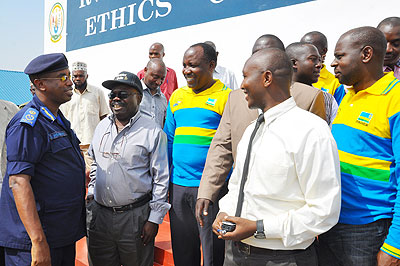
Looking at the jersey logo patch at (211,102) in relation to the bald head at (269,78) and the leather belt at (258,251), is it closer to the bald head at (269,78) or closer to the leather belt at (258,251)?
the bald head at (269,78)

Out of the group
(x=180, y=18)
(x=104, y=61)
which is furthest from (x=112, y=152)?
(x=104, y=61)

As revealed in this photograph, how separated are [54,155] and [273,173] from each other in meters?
1.36

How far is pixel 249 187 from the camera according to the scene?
1.60m

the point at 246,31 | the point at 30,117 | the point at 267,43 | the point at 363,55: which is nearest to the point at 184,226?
the point at 30,117

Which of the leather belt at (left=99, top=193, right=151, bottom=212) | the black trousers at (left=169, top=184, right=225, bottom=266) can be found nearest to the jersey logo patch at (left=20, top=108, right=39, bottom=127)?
the leather belt at (left=99, top=193, right=151, bottom=212)

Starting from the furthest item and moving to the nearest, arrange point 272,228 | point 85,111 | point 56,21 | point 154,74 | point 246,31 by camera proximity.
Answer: point 56,21
point 85,111
point 246,31
point 154,74
point 272,228

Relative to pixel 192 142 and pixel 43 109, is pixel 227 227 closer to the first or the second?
pixel 192 142

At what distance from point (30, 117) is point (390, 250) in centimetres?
199

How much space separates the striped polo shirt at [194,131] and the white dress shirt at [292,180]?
99 centimetres

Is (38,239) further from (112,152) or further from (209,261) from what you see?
(209,261)

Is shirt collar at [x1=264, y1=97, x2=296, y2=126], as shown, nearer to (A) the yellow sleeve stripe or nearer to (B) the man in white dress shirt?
(B) the man in white dress shirt

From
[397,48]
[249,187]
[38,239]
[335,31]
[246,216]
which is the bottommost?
[38,239]

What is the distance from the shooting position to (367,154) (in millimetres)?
1660

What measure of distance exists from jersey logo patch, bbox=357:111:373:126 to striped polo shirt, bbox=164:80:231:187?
1108 mm
